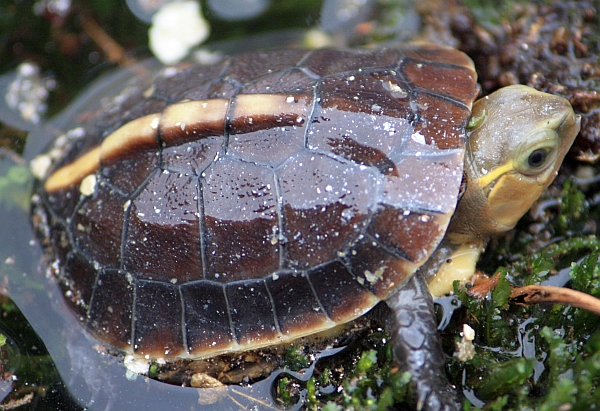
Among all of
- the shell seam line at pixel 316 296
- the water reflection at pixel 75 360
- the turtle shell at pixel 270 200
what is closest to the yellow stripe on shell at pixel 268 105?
the turtle shell at pixel 270 200

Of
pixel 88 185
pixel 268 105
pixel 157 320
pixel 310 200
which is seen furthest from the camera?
pixel 88 185

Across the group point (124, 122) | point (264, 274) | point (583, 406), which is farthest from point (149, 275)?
point (583, 406)

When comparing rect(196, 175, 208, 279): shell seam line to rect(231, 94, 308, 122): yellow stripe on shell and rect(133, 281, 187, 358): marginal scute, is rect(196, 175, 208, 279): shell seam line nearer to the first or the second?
rect(133, 281, 187, 358): marginal scute

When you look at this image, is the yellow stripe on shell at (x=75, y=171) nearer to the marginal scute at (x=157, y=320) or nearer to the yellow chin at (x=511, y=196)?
the marginal scute at (x=157, y=320)

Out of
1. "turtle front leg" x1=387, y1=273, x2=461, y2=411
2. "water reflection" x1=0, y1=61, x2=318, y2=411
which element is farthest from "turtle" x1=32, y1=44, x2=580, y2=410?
"water reflection" x1=0, y1=61, x2=318, y2=411

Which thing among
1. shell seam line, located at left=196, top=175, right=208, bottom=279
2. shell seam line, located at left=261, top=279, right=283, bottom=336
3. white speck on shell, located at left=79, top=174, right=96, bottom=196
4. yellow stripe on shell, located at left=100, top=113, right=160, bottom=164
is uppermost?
yellow stripe on shell, located at left=100, top=113, right=160, bottom=164

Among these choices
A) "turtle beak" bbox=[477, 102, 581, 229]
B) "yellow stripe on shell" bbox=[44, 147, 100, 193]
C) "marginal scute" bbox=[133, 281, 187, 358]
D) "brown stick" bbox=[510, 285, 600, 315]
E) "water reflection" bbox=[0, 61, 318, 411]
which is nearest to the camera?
"brown stick" bbox=[510, 285, 600, 315]

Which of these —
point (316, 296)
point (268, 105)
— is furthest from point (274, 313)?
point (268, 105)

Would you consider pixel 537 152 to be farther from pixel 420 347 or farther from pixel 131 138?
pixel 131 138
